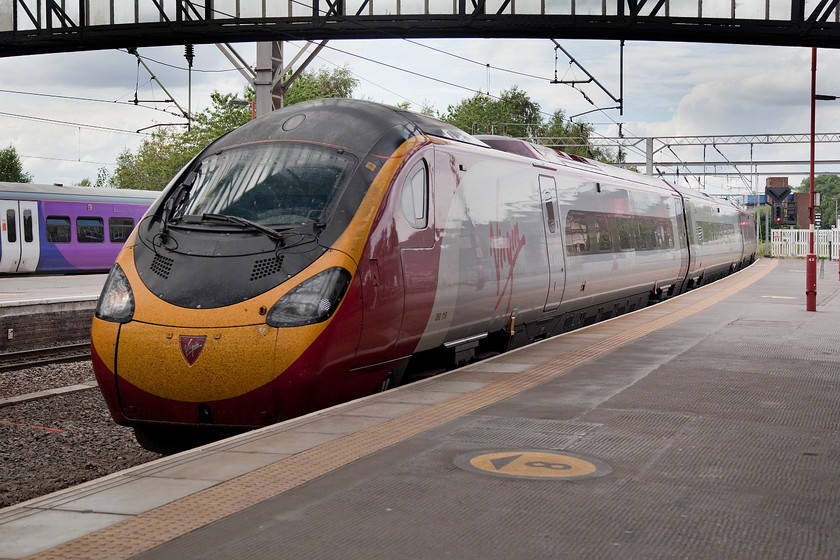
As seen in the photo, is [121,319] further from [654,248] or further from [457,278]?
[654,248]

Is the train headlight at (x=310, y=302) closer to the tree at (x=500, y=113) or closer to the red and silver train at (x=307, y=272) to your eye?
the red and silver train at (x=307, y=272)

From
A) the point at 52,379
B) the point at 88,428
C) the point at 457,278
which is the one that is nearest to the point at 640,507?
the point at 457,278

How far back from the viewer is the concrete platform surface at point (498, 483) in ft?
13.6

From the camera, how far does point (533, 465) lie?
5.61 metres

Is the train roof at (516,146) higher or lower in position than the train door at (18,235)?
higher

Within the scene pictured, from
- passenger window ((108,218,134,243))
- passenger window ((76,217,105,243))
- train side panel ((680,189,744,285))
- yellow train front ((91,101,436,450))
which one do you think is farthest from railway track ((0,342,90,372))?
train side panel ((680,189,744,285))

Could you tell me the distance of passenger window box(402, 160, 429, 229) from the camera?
868 cm

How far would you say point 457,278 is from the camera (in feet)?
31.4

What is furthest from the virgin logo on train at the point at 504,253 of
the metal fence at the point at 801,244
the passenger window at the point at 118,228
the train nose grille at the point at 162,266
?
the metal fence at the point at 801,244

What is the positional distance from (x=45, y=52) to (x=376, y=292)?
1186 centimetres

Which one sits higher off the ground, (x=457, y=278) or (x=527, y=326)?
(x=457, y=278)

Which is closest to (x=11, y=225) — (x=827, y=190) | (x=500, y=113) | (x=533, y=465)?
(x=533, y=465)

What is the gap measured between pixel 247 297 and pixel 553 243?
22.0 ft

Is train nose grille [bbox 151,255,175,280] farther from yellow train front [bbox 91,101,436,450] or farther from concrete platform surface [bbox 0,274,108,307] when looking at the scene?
concrete platform surface [bbox 0,274,108,307]
